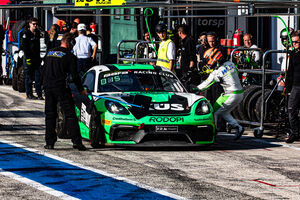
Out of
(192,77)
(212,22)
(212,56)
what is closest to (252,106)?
(212,56)

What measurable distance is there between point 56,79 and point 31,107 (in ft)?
21.9

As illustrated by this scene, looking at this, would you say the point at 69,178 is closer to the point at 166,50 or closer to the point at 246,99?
the point at 246,99

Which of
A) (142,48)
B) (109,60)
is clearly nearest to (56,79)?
(142,48)

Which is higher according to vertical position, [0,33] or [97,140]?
[0,33]

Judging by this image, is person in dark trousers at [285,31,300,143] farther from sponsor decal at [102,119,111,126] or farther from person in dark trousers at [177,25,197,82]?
sponsor decal at [102,119,111,126]

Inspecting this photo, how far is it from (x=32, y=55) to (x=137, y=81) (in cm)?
808

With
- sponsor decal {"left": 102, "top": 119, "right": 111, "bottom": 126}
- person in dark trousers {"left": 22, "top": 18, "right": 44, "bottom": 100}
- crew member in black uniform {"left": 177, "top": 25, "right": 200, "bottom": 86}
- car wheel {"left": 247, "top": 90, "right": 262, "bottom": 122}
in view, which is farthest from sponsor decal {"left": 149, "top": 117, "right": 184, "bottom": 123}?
person in dark trousers {"left": 22, "top": 18, "right": 44, "bottom": 100}

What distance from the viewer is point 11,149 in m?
11.0

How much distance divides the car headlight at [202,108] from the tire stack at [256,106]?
2363 millimetres

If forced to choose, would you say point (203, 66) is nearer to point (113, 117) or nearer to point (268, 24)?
point (113, 117)

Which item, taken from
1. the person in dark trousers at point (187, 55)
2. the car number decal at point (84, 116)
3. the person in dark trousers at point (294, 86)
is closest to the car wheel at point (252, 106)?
the person in dark trousers at point (294, 86)

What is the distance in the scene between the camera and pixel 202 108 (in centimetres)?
1143

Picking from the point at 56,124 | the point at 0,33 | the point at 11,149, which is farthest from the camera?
the point at 0,33

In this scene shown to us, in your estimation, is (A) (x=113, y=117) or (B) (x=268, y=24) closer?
(A) (x=113, y=117)
